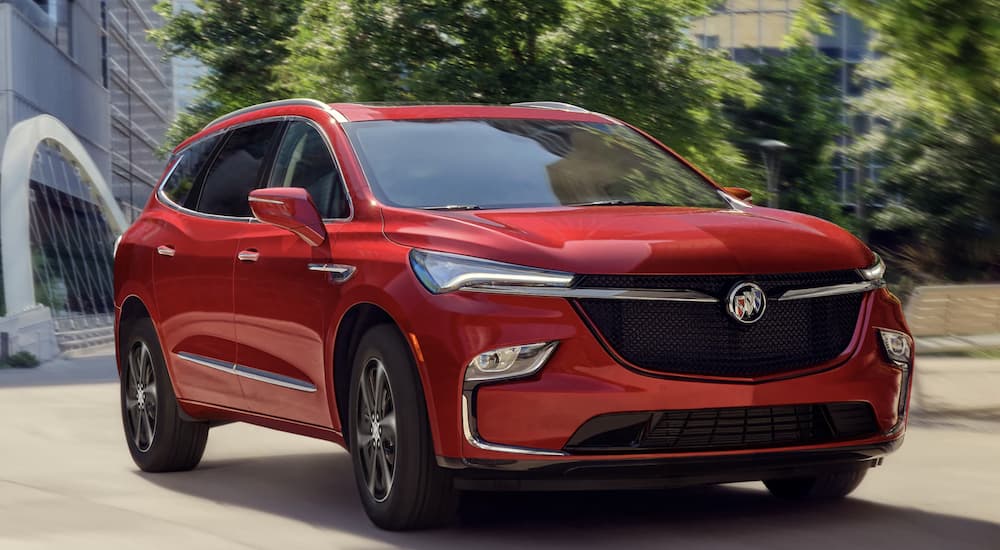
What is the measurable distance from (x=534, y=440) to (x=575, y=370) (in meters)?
0.28

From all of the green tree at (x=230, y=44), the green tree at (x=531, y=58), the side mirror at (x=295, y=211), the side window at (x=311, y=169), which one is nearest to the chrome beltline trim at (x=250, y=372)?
the side mirror at (x=295, y=211)

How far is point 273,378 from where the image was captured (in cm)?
757

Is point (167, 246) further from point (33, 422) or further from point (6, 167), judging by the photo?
point (6, 167)

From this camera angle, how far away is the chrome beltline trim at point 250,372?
7.32 m

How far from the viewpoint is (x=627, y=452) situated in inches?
240

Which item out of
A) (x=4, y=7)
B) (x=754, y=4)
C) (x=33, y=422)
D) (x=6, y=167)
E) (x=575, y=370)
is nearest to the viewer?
(x=575, y=370)

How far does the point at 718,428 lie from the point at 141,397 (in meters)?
4.03

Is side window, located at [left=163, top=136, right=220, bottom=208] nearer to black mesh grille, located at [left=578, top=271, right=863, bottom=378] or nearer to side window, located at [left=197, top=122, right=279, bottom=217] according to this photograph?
side window, located at [left=197, top=122, right=279, bottom=217]

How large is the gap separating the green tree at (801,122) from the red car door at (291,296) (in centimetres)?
4971

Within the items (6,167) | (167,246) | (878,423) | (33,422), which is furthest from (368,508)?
(6,167)

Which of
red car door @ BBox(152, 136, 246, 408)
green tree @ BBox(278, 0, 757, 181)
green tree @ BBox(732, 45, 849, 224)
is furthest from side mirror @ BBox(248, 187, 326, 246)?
green tree @ BBox(732, 45, 849, 224)

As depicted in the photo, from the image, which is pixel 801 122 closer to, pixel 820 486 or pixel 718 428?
pixel 820 486

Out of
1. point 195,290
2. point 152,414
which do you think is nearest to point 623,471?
point 195,290

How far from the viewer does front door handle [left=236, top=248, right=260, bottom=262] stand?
302 inches
